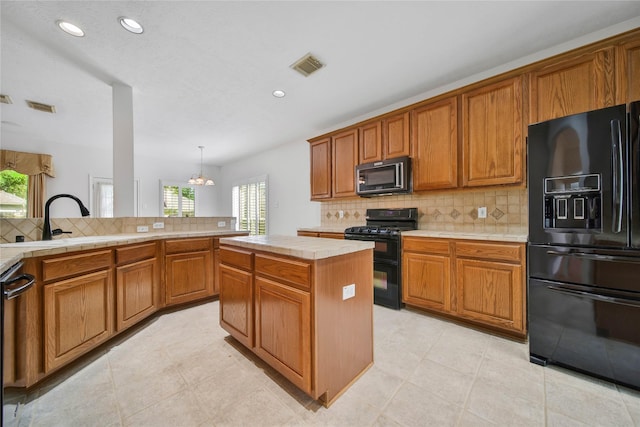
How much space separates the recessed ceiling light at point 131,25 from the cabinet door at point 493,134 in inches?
117

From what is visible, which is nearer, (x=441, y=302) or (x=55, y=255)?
(x=55, y=255)

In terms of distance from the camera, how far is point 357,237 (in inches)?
124

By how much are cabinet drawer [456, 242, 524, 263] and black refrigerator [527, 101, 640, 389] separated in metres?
0.25

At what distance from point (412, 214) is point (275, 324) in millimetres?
2250

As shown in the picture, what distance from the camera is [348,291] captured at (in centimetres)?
155

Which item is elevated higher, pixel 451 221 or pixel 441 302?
pixel 451 221

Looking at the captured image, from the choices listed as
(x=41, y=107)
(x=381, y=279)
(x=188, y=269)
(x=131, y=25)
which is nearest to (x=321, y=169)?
(x=381, y=279)

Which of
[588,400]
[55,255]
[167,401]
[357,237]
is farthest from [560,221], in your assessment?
[55,255]

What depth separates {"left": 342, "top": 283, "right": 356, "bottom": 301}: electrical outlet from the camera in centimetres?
152

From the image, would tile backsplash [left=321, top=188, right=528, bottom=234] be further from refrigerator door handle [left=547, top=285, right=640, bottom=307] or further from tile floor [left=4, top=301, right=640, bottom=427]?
tile floor [left=4, top=301, right=640, bottom=427]

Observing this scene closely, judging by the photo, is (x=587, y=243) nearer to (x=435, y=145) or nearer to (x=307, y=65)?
(x=435, y=145)

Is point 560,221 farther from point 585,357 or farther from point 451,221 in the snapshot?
point 451,221

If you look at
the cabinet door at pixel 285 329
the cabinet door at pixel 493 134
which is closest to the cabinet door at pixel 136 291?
the cabinet door at pixel 285 329

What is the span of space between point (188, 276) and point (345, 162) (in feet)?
8.23
